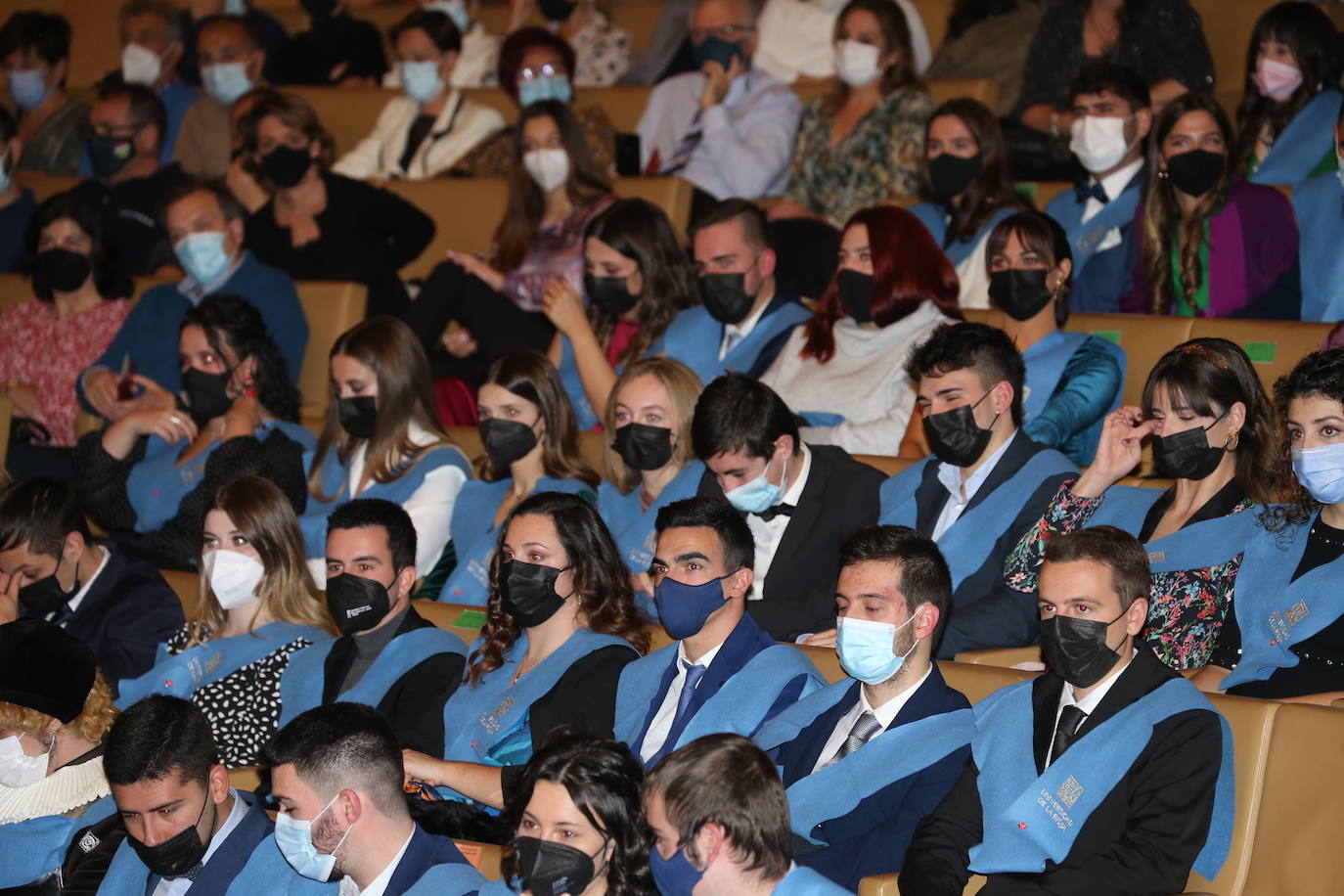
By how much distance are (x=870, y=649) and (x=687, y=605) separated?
17.3 inches

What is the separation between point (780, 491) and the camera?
3781 mm

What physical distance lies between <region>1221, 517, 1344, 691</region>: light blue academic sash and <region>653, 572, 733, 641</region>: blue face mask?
999 mm

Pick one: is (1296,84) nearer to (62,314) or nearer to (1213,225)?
(1213,225)

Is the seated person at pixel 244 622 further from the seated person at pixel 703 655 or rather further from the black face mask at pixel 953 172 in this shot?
the black face mask at pixel 953 172

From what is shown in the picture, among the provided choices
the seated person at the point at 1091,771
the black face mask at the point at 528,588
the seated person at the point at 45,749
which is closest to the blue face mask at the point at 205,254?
the seated person at the point at 45,749

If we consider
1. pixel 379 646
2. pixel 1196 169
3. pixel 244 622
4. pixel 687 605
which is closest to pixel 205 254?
pixel 244 622

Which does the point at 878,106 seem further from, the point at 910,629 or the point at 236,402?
the point at 910,629

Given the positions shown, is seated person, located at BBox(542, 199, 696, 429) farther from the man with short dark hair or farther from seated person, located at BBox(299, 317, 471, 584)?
the man with short dark hair

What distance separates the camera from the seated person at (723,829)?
7.83ft

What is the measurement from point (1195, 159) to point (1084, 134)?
1.41 ft

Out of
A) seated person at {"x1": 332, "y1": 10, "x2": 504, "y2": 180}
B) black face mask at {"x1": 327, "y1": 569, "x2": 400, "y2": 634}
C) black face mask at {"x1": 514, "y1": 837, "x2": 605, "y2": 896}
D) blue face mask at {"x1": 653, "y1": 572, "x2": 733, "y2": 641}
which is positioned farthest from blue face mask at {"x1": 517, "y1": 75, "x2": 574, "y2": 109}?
black face mask at {"x1": 514, "y1": 837, "x2": 605, "y2": 896}

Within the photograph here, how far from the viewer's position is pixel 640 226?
4742 millimetres

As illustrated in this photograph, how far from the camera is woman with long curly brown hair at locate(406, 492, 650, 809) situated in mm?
3379

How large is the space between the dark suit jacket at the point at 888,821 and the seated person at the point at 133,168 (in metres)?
4.17
